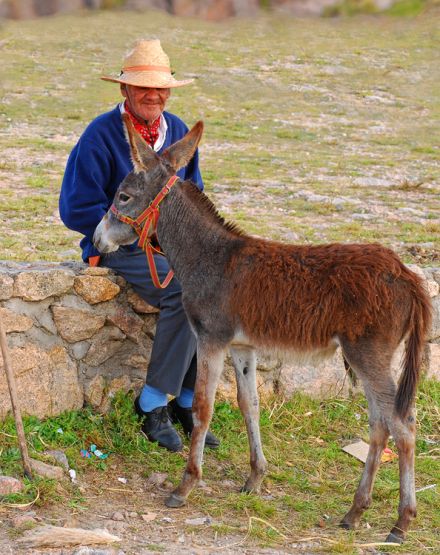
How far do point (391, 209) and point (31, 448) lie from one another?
6418mm

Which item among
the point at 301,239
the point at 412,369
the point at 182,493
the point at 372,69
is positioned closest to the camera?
the point at 412,369

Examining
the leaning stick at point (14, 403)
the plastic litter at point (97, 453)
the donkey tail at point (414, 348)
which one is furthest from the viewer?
the plastic litter at point (97, 453)

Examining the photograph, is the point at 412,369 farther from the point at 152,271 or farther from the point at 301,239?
the point at 301,239

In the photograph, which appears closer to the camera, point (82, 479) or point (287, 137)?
point (82, 479)

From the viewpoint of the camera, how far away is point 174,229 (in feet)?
17.9

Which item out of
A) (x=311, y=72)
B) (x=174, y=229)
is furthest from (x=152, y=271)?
(x=311, y=72)

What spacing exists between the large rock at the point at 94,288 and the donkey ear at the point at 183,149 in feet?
3.24

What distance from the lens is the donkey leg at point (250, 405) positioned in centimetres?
551

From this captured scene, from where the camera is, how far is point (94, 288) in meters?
5.91

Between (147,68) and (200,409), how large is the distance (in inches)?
91.3

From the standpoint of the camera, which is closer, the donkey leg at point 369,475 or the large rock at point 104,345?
the donkey leg at point 369,475

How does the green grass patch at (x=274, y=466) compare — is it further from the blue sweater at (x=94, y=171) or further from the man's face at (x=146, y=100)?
the man's face at (x=146, y=100)

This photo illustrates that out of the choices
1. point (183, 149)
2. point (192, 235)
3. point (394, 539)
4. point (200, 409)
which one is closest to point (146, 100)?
point (183, 149)

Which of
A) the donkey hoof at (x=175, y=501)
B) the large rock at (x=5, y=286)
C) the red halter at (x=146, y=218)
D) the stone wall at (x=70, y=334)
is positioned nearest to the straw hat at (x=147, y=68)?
the red halter at (x=146, y=218)
